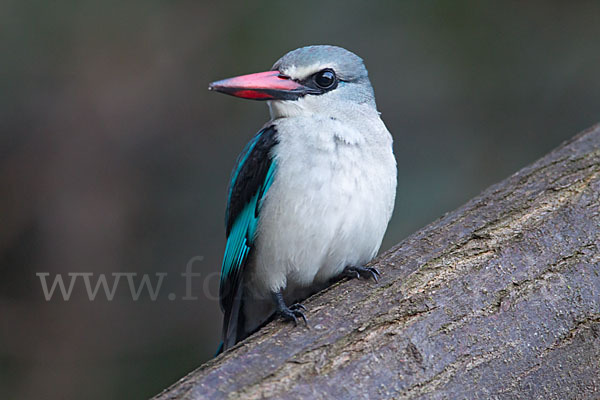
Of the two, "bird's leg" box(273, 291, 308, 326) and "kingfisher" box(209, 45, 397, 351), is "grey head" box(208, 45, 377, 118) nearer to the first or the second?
"kingfisher" box(209, 45, 397, 351)

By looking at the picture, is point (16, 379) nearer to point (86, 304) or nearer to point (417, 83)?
point (86, 304)

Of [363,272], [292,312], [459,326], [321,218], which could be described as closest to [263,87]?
[321,218]

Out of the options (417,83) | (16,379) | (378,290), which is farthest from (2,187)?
(378,290)

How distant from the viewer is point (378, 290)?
2.42 meters

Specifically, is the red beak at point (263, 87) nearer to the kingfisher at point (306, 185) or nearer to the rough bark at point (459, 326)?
the kingfisher at point (306, 185)

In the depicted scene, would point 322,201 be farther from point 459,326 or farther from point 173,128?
point 173,128

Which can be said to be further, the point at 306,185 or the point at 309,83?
the point at 309,83

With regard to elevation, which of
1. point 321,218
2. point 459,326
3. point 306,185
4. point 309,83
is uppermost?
point 309,83

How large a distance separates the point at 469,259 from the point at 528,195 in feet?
1.73

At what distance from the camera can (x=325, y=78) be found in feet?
9.84

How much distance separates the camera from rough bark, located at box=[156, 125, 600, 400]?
205cm

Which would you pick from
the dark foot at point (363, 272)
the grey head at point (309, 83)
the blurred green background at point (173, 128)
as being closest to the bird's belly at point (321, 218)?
the dark foot at point (363, 272)

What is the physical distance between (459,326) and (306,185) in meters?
0.86

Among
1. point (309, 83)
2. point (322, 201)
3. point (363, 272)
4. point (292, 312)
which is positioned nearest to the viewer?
point (292, 312)
